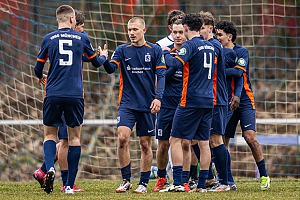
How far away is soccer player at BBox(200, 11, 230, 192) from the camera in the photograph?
9.56 meters


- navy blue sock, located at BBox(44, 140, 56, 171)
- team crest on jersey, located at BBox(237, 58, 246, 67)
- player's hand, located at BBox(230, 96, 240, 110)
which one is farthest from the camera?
A: team crest on jersey, located at BBox(237, 58, 246, 67)

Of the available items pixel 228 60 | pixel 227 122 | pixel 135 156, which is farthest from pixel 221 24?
pixel 135 156

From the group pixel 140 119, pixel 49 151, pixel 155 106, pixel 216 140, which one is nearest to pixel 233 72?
pixel 216 140

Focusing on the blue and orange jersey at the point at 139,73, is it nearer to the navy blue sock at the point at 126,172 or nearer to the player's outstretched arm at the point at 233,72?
the navy blue sock at the point at 126,172

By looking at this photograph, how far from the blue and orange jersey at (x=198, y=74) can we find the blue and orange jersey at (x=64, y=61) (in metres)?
1.05

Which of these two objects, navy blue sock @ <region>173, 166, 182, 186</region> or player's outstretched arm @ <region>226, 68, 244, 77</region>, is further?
player's outstretched arm @ <region>226, 68, 244, 77</region>

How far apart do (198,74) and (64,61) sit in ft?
5.01

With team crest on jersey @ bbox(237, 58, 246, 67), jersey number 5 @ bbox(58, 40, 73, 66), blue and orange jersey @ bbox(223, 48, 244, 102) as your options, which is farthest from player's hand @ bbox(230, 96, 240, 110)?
jersey number 5 @ bbox(58, 40, 73, 66)

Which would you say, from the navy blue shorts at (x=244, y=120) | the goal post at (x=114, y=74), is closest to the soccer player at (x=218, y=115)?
the navy blue shorts at (x=244, y=120)

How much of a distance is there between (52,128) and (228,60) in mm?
2420

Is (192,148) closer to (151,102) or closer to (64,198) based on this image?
(151,102)

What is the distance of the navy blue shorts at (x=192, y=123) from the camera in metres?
9.17

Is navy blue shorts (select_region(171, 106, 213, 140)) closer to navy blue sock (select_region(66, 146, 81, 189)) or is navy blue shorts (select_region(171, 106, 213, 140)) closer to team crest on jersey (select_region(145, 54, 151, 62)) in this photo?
team crest on jersey (select_region(145, 54, 151, 62))

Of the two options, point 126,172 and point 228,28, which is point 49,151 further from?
point 228,28
